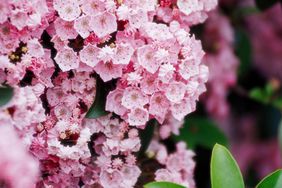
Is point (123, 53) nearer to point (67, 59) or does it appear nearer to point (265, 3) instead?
point (67, 59)

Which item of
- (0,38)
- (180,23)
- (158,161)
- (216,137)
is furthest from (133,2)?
(216,137)

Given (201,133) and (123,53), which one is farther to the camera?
(201,133)

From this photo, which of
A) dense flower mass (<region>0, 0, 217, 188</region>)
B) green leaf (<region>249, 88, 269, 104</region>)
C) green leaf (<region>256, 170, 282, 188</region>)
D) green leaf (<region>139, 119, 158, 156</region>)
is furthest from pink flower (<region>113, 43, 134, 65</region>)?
green leaf (<region>249, 88, 269, 104</region>)

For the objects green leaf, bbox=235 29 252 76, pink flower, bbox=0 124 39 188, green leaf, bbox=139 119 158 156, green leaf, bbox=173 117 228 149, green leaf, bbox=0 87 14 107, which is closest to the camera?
pink flower, bbox=0 124 39 188

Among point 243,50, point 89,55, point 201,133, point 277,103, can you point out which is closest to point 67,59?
point 89,55

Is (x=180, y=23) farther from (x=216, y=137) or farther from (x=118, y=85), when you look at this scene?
(x=216, y=137)

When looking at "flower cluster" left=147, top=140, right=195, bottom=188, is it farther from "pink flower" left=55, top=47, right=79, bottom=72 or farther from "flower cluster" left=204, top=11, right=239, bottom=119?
"flower cluster" left=204, top=11, right=239, bottom=119
